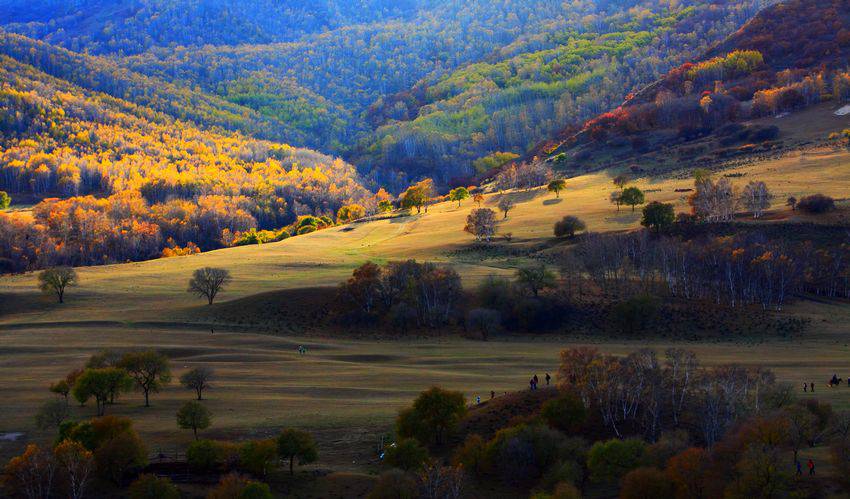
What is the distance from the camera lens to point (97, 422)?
47.0m

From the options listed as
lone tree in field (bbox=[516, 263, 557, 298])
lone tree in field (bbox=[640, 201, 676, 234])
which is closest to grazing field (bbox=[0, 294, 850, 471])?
lone tree in field (bbox=[516, 263, 557, 298])

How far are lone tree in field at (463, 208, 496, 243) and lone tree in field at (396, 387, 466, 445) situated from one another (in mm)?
68651

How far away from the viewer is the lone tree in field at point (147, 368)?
188 ft

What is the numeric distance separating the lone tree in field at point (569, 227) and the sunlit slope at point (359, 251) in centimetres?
327

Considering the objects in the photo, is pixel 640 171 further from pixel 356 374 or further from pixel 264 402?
pixel 264 402

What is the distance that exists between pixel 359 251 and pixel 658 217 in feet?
149

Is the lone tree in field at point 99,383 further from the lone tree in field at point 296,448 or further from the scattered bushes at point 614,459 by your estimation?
Result: the scattered bushes at point 614,459

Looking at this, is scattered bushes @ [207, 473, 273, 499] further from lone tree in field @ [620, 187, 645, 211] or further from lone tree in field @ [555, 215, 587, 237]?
lone tree in field @ [620, 187, 645, 211]

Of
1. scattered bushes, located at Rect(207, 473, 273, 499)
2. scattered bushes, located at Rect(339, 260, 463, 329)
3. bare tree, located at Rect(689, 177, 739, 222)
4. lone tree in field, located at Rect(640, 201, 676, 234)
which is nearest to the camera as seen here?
scattered bushes, located at Rect(207, 473, 273, 499)

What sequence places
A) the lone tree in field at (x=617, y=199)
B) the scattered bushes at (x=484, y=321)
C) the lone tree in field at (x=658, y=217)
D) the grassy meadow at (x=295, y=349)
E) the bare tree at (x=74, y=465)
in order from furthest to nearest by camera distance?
the lone tree in field at (x=617, y=199), the lone tree in field at (x=658, y=217), the scattered bushes at (x=484, y=321), the grassy meadow at (x=295, y=349), the bare tree at (x=74, y=465)

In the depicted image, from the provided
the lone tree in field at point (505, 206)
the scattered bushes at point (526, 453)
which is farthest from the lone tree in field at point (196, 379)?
the lone tree in field at point (505, 206)

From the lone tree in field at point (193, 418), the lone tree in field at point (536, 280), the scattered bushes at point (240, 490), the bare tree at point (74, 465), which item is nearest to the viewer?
the scattered bushes at point (240, 490)

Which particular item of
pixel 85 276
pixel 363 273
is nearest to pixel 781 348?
pixel 363 273

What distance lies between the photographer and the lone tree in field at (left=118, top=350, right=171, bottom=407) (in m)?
57.3
